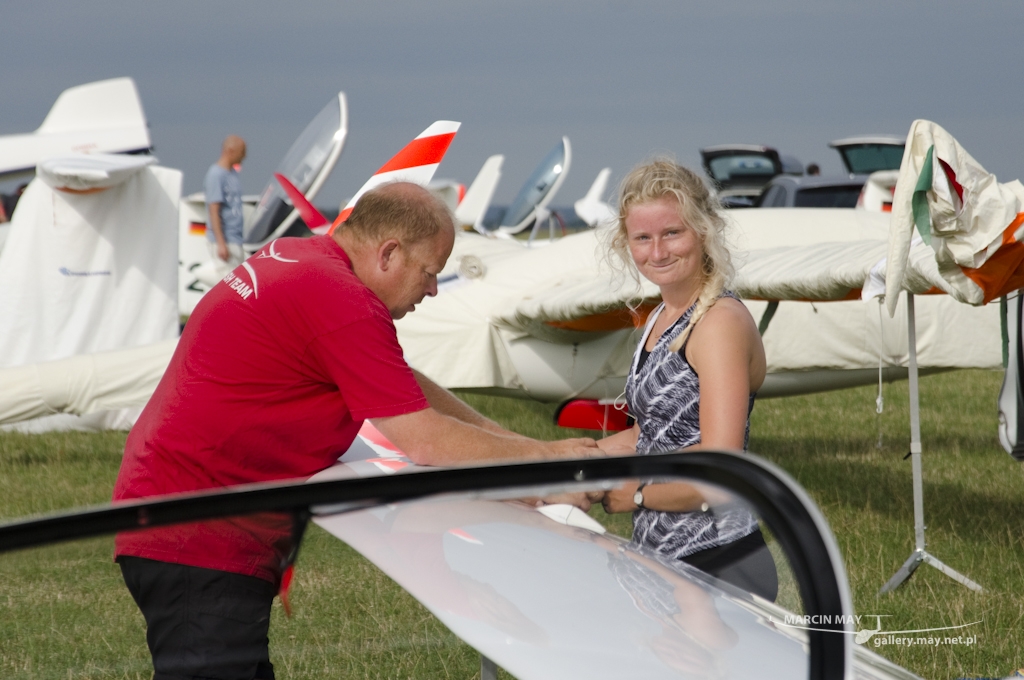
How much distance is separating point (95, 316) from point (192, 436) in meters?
6.80

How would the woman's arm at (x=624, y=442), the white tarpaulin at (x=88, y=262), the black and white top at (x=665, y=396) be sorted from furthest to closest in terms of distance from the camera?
the white tarpaulin at (x=88, y=262), the woman's arm at (x=624, y=442), the black and white top at (x=665, y=396)

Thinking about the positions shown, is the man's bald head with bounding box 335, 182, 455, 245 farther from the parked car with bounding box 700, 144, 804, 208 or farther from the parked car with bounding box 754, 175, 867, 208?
the parked car with bounding box 700, 144, 804, 208

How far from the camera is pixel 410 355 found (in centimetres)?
680

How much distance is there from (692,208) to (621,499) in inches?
59.3

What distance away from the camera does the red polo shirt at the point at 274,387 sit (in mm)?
1750

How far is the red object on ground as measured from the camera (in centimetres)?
663

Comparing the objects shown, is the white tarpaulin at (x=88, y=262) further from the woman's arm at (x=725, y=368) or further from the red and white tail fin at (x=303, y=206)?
the woman's arm at (x=725, y=368)

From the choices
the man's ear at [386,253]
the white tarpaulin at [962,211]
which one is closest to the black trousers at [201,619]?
the man's ear at [386,253]

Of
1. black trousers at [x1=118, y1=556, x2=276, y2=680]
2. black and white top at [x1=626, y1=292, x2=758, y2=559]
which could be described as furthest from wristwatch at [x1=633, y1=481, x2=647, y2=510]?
black and white top at [x1=626, y1=292, x2=758, y2=559]

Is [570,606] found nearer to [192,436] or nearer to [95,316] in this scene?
[192,436]

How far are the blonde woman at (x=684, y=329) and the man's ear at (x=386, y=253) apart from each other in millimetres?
627

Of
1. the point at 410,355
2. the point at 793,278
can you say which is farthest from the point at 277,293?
the point at 410,355

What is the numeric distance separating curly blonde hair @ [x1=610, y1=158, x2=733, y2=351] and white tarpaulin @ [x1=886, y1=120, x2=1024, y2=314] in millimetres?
1200

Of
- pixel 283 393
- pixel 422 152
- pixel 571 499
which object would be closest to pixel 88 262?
pixel 422 152
